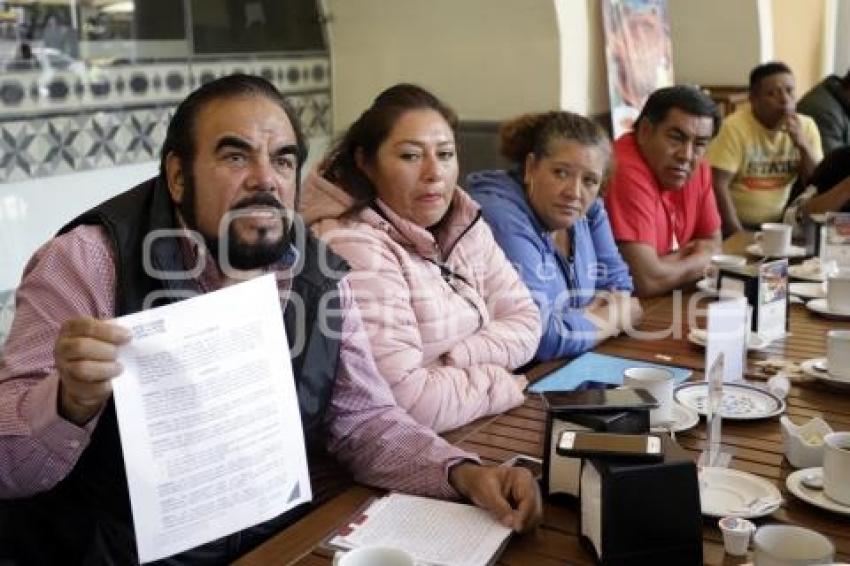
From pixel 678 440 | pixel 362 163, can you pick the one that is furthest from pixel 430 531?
pixel 362 163

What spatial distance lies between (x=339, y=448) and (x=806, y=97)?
4.67 meters

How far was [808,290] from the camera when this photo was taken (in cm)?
254

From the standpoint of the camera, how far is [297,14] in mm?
4176

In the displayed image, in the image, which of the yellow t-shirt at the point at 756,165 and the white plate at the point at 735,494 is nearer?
the white plate at the point at 735,494

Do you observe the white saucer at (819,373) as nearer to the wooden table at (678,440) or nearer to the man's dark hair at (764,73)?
the wooden table at (678,440)

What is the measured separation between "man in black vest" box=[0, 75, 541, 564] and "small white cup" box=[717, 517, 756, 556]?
0.82 ft

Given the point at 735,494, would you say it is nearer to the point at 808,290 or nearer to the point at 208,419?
the point at 208,419

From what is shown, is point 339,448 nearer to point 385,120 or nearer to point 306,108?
point 385,120

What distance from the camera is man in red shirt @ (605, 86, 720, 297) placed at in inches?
112

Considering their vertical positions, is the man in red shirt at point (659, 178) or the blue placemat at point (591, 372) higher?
the man in red shirt at point (659, 178)

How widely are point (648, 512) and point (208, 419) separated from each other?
563mm

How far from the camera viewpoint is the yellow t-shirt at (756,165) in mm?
4145

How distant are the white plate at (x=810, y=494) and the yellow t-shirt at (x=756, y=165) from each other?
298cm

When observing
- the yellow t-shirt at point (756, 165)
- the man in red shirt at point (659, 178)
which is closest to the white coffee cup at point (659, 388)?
the man in red shirt at point (659, 178)
